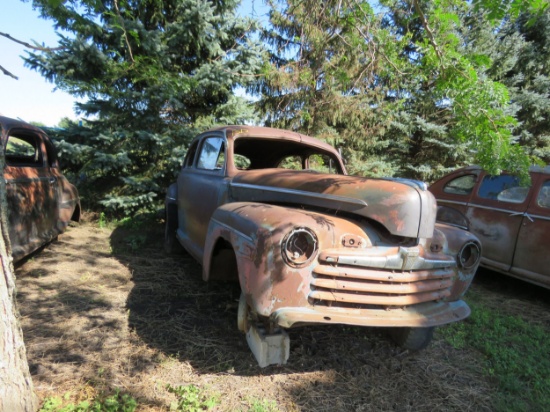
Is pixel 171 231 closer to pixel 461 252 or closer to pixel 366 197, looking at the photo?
pixel 366 197

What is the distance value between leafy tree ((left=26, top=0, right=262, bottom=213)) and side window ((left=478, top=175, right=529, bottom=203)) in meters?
4.41

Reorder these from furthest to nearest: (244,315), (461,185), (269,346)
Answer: (461,185) → (244,315) → (269,346)

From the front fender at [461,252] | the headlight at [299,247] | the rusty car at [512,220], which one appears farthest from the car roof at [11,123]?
the rusty car at [512,220]

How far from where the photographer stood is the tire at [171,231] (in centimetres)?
462

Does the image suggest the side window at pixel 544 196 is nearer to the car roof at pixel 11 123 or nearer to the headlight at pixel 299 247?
the headlight at pixel 299 247

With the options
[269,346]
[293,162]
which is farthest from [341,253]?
[293,162]

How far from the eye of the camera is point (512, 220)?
4164 mm

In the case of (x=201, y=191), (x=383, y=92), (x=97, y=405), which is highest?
(x=383, y=92)

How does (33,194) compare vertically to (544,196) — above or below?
below

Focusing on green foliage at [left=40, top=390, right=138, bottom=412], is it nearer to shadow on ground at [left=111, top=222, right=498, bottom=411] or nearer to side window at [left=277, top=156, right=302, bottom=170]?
shadow on ground at [left=111, top=222, right=498, bottom=411]

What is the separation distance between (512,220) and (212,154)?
3.95 m

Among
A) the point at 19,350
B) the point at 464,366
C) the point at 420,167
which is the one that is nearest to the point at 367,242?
the point at 464,366

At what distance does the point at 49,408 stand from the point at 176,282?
2.04 m

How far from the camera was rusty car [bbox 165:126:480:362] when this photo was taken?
6.42 ft
